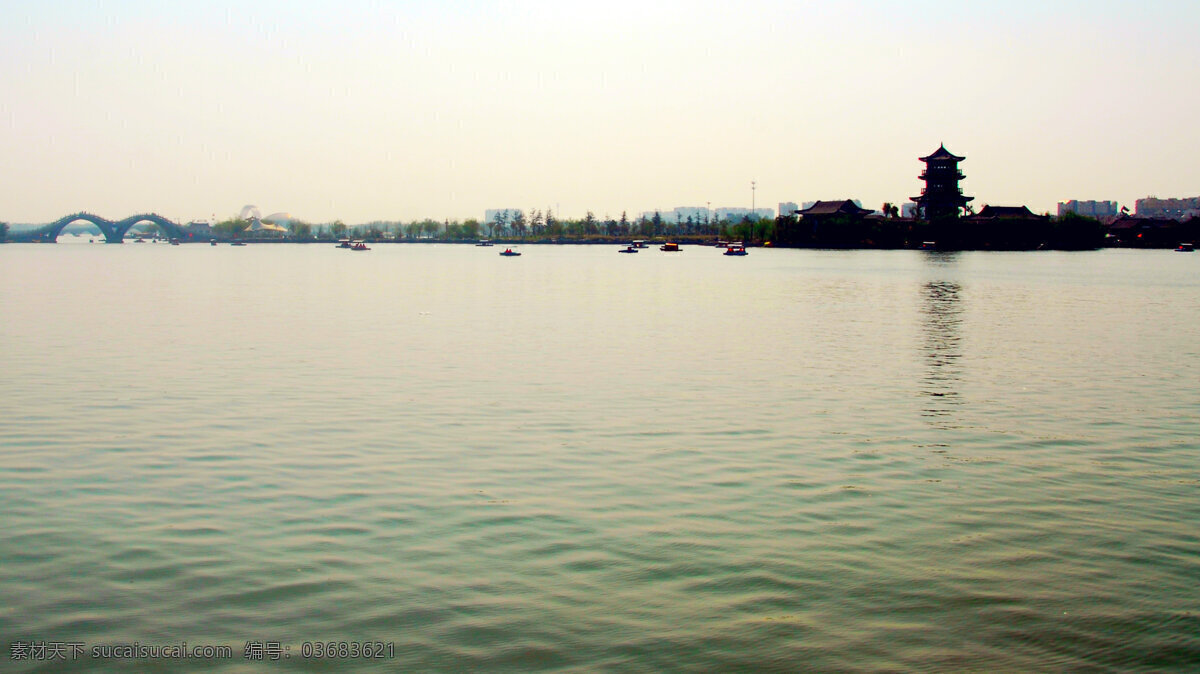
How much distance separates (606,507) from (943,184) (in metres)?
161

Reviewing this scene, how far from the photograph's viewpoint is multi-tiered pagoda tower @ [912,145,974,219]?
520 feet

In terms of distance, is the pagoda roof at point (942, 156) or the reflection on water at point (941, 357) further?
the pagoda roof at point (942, 156)

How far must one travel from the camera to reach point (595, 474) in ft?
39.4

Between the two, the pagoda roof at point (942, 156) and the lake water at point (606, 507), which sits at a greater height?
the pagoda roof at point (942, 156)

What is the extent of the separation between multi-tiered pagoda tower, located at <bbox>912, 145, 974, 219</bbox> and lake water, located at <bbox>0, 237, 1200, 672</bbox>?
141 meters

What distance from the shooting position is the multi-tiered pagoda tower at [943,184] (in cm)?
15838

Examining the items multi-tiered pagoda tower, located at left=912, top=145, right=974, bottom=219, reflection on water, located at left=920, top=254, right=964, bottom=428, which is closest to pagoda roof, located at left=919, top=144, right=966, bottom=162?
multi-tiered pagoda tower, located at left=912, top=145, right=974, bottom=219

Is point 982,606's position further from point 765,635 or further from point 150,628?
point 150,628

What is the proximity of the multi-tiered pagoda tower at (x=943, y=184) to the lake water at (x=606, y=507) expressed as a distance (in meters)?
141

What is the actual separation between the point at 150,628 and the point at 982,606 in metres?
6.16

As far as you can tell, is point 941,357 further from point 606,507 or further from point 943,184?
point 943,184

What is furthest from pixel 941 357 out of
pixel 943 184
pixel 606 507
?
pixel 943 184

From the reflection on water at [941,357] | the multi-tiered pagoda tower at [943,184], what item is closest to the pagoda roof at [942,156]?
the multi-tiered pagoda tower at [943,184]

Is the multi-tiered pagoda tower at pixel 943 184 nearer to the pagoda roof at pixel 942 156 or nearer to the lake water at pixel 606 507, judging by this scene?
the pagoda roof at pixel 942 156
